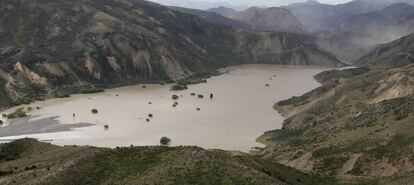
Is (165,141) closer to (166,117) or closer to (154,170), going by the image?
(166,117)

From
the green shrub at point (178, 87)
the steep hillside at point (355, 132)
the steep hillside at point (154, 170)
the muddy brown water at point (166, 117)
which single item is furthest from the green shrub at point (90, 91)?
the steep hillside at point (154, 170)

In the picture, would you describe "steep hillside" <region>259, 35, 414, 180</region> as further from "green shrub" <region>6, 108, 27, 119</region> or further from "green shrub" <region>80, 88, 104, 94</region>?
"green shrub" <region>80, 88, 104, 94</region>

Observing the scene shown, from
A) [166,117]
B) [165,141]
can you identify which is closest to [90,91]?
[166,117]

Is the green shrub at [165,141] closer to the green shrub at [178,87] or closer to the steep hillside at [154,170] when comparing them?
the steep hillside at [154,170]

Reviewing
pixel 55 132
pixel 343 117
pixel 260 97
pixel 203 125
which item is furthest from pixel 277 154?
pixel 260 97

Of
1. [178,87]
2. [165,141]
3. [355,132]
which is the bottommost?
[165,141]
